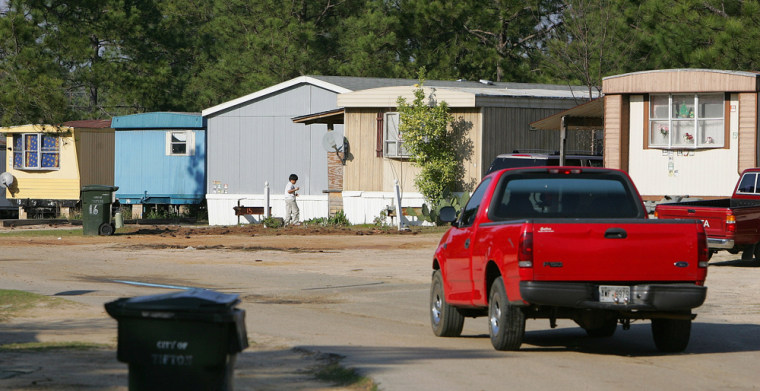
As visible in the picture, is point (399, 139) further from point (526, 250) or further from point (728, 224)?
point (526, 250)

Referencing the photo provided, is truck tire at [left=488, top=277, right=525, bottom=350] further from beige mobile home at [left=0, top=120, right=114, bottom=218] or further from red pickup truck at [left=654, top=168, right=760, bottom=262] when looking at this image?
beige mobile home at [left=0, top=120, right=114, bottom=218]

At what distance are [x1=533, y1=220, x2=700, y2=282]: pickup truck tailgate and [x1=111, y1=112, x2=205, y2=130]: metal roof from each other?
2992 centimetres

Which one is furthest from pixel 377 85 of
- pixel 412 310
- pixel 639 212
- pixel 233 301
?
pixel 233 301

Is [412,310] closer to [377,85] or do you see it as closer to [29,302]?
[29,302]

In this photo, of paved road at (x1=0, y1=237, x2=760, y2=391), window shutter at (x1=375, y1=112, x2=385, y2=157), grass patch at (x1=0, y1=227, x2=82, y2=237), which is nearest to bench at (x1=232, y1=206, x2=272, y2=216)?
window shutter at (x1=375, y1=112, x2=385, y2=157)

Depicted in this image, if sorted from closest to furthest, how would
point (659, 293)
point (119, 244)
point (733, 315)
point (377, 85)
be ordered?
point (659, 293) < point (733, 315) < point (119, 244) < point (377, 85)

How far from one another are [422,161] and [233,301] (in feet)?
82.1

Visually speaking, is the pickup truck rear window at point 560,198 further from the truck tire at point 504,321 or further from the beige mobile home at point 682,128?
the beige mobile home at point 682,128

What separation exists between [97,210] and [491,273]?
20.3 meters

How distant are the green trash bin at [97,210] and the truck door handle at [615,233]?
21.3m

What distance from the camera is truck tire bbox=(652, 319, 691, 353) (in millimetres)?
10133

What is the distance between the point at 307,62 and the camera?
168ft

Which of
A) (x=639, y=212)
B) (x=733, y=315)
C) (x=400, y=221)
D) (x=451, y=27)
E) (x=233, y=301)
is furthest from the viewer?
(x=451, y=27)

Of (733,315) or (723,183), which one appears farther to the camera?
(723,183)
